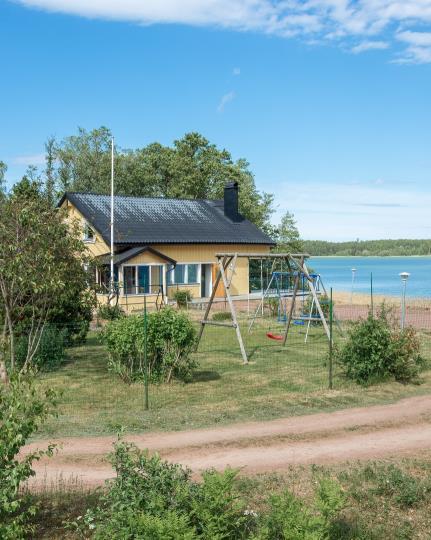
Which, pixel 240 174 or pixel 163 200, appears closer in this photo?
pixel 163 200

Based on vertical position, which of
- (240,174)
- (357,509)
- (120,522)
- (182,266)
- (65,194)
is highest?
(240,174)

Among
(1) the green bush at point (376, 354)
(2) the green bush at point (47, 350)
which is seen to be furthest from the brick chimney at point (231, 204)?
(1) the green bush at point (376, 354)

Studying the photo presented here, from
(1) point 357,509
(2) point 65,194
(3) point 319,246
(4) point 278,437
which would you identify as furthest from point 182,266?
(3) point 319,246

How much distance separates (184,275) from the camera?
1420 inches

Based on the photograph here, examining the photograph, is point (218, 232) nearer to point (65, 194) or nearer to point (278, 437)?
point (65, 194)

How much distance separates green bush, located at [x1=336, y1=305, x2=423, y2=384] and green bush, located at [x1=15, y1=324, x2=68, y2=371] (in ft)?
22.7

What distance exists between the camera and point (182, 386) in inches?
535

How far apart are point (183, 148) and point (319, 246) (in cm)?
11471

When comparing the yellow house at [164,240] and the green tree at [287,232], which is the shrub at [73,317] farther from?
the green tree at [287,232]

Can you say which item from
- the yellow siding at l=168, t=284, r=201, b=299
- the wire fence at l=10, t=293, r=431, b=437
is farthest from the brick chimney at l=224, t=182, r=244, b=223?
the wire fence at l=10, t=293, r=431, b=437

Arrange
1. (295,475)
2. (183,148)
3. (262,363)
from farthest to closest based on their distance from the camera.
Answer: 1. (183,148)
2. (262,363)
3. (295,475)

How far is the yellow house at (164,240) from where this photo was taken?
32.6m

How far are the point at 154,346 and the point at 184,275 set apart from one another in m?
22.6

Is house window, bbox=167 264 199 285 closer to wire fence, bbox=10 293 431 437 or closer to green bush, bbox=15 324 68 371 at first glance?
wire fence, bbox=10 293 431 437
